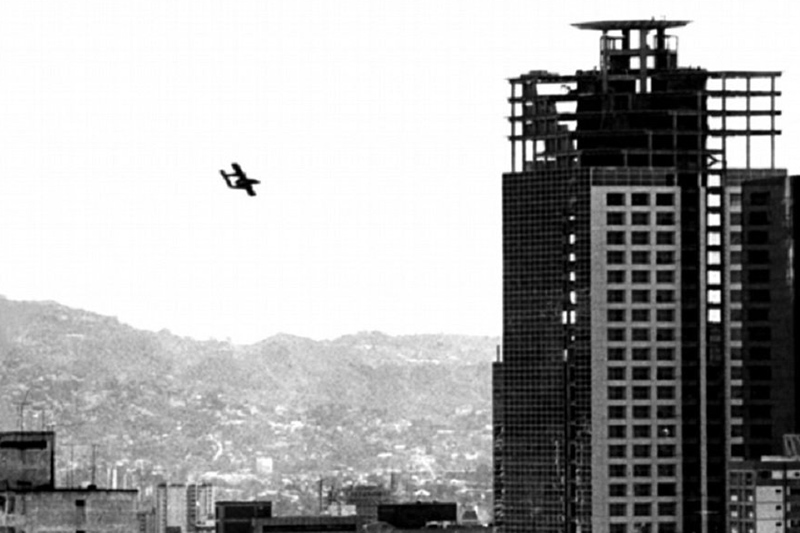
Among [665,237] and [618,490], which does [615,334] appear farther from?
[618,490]

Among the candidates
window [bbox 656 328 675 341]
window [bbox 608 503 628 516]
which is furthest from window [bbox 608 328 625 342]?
window [bbox 608 503 628 516]

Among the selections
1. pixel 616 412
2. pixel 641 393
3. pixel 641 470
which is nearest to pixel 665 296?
pixel 641 393

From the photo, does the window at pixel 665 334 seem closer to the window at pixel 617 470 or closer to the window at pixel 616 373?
the window at pixel 616 373

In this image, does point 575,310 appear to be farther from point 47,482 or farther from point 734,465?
point 47,482

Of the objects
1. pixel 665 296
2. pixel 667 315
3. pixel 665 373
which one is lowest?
pixel 665 373

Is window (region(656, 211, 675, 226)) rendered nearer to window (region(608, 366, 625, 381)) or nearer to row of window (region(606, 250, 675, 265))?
row of window (region(606, 250, 675, 265))
